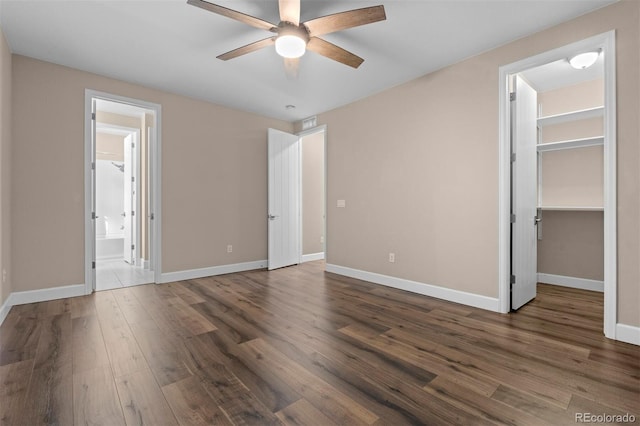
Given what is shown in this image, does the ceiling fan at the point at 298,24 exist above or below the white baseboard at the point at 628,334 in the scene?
above

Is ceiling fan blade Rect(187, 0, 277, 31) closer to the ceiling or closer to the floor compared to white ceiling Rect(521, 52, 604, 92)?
closer to the floor

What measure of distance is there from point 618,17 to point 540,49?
0.52 metres

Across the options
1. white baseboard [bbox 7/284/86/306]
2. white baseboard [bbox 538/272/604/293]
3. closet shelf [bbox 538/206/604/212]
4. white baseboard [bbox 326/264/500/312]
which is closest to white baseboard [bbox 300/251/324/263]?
white baseboard [bbox 326/264/500/312]

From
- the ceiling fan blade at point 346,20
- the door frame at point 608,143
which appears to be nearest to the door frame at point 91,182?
the ceiling fan blade at point 346,20

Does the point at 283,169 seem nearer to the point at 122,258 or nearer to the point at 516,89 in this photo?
the point at 516,89

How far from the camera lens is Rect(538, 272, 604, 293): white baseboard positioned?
12.4 feet

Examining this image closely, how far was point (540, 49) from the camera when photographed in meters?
2.76

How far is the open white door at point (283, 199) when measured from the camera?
5164 millimetres

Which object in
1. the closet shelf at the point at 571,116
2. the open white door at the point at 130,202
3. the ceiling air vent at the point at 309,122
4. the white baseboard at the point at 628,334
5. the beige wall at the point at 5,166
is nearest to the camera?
the white baseboard at the point at 628,334

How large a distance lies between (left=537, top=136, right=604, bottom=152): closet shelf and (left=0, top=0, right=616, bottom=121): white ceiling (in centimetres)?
169

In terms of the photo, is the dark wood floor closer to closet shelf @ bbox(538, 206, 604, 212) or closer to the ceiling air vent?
closet shelf @ bbox(538, 206, 604, 212)

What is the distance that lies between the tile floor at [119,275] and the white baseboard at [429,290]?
3.08 m

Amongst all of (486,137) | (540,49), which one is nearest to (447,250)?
(486,137)

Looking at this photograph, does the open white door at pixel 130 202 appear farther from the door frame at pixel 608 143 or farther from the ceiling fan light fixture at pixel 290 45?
the door frame at pixel 608 143
